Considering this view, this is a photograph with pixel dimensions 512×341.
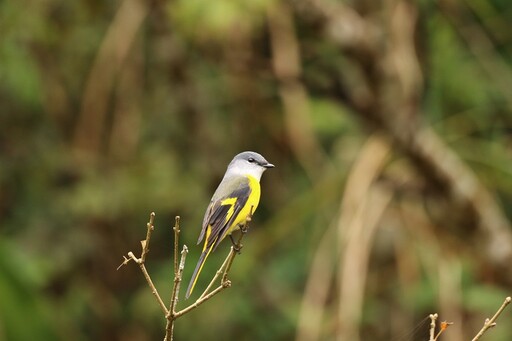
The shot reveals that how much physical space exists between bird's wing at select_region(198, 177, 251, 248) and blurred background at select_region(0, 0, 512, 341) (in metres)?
2.62

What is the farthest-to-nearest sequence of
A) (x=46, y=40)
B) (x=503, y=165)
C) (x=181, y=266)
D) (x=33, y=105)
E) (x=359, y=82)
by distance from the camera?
(x=33, y=105)
(x=46, y=40)
(x=359, y=82)
(x=503, y=165)
(x=181, y=266)

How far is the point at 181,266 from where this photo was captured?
71.2 inches

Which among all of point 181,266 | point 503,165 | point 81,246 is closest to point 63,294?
point 81,246

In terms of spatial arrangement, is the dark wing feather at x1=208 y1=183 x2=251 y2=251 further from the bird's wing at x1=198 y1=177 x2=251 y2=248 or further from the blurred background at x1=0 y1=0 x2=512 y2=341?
the blurred background at x1=0 y1=0 x2=512 y2=341

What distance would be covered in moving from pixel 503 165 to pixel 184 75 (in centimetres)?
249

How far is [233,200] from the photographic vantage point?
71.2 inches

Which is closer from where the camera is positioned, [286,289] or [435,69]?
[435,69]

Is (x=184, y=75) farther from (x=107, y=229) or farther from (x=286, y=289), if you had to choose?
(x=286, y=289)

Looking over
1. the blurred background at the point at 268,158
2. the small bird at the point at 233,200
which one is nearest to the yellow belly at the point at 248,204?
the small bird at the point at 233,200

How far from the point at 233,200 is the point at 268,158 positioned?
485cm

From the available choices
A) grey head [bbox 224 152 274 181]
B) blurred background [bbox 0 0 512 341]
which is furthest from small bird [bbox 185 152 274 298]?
blurred background [bbox 0 0 512 341]

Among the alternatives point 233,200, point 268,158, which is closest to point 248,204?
point 233,200

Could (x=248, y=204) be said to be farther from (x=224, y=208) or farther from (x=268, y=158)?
(x=268, y=158)

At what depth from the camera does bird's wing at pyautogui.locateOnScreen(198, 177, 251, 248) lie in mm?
1714
